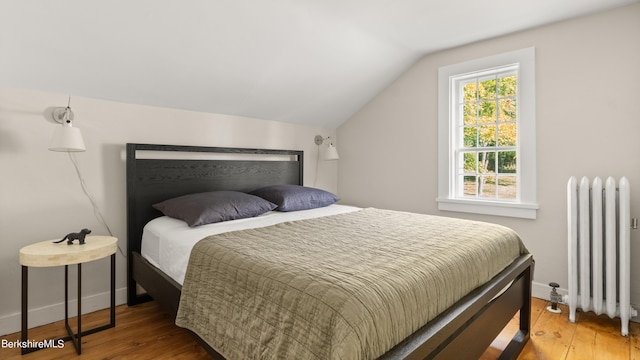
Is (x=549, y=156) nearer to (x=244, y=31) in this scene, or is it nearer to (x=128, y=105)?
(x=244, y=31)

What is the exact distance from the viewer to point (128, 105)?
262cm

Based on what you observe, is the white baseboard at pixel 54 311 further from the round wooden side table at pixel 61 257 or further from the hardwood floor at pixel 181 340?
the round wooden side table at pixel 61 257

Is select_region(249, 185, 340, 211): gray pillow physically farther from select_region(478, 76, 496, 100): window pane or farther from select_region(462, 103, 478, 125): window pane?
select_region(478, 76, 496, 100): window pane

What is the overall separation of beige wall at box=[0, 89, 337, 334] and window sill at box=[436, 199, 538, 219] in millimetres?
2503

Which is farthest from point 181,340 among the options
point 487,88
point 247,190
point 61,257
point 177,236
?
point 487,88

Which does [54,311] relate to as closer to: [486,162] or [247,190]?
[247,190]

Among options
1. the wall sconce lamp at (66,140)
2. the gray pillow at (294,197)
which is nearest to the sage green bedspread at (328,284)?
the gray pillow at (294,197)

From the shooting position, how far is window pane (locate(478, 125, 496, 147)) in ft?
10.3

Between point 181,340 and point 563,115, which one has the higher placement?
point 563,115

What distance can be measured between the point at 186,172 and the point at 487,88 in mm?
2845

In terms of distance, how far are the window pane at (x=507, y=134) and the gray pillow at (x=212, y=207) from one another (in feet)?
7.14

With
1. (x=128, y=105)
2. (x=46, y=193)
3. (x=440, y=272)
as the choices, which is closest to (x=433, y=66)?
(x=440, y=272)

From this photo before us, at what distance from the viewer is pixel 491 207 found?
3.04 m

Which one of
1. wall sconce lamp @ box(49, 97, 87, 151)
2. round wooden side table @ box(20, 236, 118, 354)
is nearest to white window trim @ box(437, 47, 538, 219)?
round wooden side table @ box(20, 236, 118, 354)
